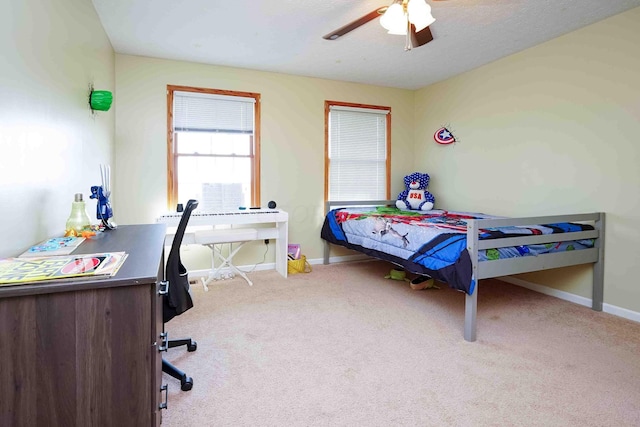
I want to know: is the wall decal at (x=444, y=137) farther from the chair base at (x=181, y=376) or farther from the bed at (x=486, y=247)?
the chair base at (x=181, y=376)

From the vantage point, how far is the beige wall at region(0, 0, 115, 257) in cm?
135

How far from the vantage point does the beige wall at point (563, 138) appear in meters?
2.84

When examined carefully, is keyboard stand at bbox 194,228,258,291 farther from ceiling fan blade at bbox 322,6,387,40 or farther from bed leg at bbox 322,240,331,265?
ceiling fan blade at bbox 322,6,387,40

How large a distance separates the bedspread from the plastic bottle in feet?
7.45

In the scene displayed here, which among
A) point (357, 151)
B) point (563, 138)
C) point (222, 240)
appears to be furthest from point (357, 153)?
point (563, 138)

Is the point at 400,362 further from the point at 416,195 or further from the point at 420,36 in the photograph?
the point at 416,195

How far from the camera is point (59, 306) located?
96 centimetres

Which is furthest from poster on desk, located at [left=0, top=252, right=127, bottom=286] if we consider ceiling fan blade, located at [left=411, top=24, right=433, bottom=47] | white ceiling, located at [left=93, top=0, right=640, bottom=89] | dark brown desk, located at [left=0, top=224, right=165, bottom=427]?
ceiling fan blade, located at [left=411, top=24, right=433, bottom=47]

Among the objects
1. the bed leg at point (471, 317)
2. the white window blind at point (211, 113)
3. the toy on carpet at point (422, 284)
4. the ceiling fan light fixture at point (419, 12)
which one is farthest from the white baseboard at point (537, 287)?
the ceiling fan light fixture at point (419, 12)

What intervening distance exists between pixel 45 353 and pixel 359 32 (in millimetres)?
3148

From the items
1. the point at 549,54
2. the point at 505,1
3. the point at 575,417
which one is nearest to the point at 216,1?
the point at 505,1

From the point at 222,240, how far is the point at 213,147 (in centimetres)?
116

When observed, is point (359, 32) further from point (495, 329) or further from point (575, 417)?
point (575, 417)

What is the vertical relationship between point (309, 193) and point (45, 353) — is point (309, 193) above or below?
above
